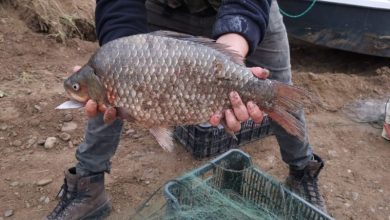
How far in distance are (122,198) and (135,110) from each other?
1420 mm

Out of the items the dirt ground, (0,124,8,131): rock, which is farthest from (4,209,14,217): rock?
(0,124,8,131): rock

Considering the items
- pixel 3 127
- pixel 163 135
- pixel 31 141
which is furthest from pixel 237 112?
pixel 3 127

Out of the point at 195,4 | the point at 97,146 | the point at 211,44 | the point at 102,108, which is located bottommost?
the point at 97,146

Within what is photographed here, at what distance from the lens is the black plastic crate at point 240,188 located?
2727 millimetres

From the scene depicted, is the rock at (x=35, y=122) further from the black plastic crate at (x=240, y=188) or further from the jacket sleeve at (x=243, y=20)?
the jacket sleeve at (x=243, y=20)

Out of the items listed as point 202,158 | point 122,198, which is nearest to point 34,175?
point 122,198

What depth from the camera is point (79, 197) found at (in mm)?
3031

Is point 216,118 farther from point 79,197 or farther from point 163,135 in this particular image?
point 79,197

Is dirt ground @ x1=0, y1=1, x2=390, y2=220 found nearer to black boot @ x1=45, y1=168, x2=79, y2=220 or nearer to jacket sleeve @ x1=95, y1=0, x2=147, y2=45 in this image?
black boot @ x1=45, y1=168, x2=79, y2=220

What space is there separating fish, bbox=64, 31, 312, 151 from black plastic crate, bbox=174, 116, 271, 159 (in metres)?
1.45

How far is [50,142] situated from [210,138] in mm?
1287

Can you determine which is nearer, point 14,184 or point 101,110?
point 101,110

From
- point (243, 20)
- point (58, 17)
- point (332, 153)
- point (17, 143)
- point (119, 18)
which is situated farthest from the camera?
point (58, 17)

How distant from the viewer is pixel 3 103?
4.16 m
